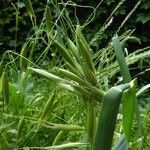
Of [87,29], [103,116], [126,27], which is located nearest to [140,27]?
[126,27]

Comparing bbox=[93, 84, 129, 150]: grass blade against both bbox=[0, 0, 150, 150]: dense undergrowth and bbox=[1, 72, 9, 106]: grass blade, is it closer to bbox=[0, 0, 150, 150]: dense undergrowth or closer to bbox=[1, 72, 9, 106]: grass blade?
bbox=[0, 0, 150, 150]: dense undergrowth

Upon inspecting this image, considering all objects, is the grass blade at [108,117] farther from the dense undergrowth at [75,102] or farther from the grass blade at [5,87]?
the grass blade at [5,87]

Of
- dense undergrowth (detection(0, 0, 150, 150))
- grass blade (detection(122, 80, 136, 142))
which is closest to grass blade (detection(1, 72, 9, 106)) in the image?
dense undergrowth (detection(0, 0, 150, 150))

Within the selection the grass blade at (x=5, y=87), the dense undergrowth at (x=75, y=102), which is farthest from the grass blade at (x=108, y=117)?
the grass blade at (x=5, y=87)

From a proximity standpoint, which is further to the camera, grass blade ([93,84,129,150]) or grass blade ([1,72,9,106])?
grass blade ([1,72,9,106])

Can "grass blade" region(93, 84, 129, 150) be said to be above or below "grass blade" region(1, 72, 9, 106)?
below

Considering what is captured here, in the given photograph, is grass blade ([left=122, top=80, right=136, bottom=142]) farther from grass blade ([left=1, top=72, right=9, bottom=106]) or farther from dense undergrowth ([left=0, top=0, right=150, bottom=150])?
grass blade ([left=1, top=72, right=9, bottom=106])

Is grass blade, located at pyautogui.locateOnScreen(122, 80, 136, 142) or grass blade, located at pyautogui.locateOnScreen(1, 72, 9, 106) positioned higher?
grass blade, located at pyautogui.locateOnScreen(1, 72, 9, 106)

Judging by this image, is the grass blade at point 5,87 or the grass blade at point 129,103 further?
the grass blade at point 5,87

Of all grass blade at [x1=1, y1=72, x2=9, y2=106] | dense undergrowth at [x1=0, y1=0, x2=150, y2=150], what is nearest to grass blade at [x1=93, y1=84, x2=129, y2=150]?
dense undergrowth at [x1=0, y1=0, x2=150, y2=150]

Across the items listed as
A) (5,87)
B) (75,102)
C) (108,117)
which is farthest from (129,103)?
(75,102)
